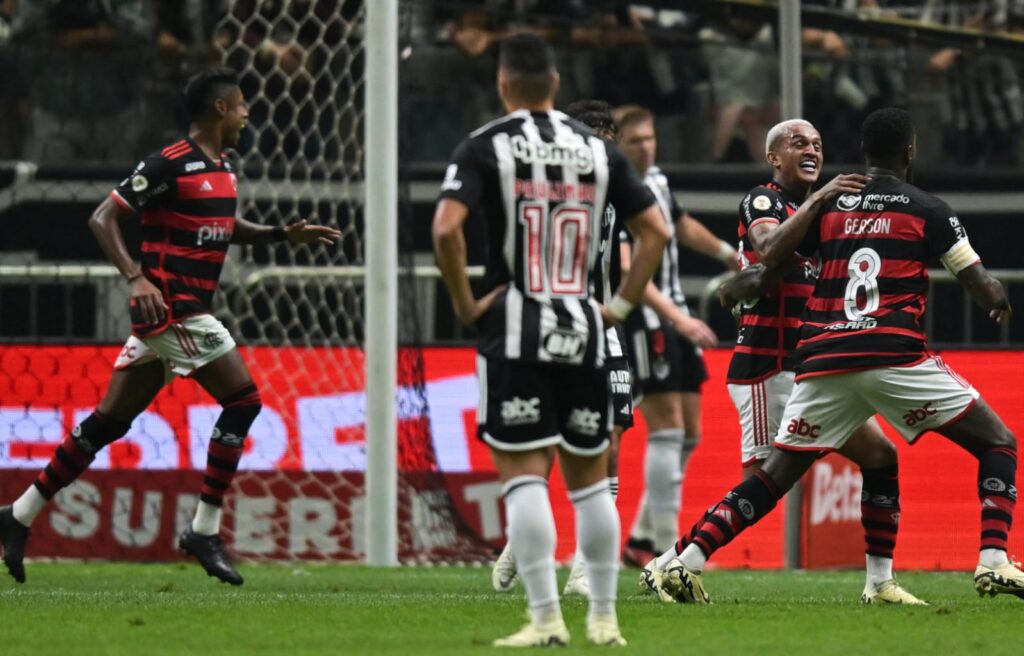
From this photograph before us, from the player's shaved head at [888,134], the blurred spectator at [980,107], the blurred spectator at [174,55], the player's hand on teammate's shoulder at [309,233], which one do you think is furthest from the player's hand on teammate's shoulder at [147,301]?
the blurred spectator at [980,107]

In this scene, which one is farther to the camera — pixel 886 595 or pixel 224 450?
pixel 224 450

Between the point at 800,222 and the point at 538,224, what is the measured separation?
1830mm

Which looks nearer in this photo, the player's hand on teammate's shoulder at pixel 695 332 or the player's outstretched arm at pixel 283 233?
the player's outstretched arm at pixel 283 233

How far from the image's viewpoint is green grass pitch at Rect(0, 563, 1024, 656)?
18.2ft

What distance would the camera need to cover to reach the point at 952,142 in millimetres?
15555

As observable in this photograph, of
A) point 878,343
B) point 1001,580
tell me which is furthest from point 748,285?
point 1001,580

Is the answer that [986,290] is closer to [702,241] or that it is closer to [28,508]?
[702,241]

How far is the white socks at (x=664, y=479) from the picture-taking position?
32.9 ft

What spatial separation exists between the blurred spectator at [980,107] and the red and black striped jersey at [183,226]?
28.6 feet

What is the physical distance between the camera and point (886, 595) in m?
7.32

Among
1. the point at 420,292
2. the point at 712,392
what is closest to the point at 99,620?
the point at 712,392

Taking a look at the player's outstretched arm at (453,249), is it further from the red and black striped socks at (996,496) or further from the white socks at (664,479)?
the white socks at (664,479)

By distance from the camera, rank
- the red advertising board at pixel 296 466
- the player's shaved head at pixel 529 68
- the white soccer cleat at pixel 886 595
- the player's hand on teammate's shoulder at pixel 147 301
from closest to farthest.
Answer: the player's shaved head at pixel 529 68, the white soccer cleat at pixel 886 595, the player's hand on teammate's shoulder at pixel 147 301, the red advertising board at pixel 296 466

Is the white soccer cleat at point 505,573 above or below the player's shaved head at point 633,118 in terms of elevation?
below
